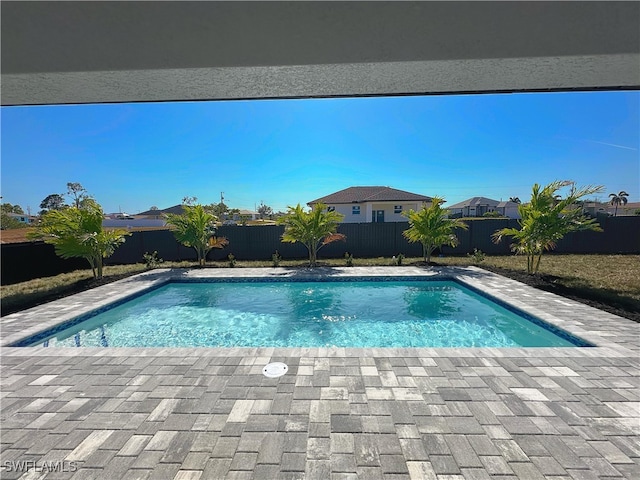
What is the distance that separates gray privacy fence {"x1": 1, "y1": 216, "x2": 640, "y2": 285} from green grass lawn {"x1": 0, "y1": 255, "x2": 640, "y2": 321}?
62.3 inches

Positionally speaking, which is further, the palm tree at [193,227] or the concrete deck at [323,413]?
the palm tree at [193,227]

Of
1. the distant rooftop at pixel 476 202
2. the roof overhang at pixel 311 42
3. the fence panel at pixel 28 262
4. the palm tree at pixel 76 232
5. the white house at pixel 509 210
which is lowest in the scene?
the fence panel at pixel 28 262

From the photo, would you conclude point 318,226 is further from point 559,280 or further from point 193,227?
point 559,280

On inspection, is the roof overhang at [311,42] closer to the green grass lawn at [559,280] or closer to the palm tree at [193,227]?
the green grass lawn at [559,280]

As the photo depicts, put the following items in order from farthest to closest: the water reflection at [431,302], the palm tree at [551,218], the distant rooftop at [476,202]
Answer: the distant rooftop at [476,202]
the palm tree at [551,218]
the water reflection at [431,302]

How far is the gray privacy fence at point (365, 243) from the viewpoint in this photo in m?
13.1

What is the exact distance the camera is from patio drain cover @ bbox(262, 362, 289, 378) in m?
3.29

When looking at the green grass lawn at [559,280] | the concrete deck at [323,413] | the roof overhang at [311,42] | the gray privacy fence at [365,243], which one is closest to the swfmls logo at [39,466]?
the concrete deck at [323,413]

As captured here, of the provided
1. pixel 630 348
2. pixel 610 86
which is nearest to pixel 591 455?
pixel 630 348

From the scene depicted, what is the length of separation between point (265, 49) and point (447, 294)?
25.5 ft

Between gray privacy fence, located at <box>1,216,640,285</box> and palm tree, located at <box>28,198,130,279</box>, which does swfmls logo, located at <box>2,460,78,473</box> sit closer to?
palm tree, located at <box>28,198,130,279</box>

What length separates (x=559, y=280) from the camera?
26.2 ft

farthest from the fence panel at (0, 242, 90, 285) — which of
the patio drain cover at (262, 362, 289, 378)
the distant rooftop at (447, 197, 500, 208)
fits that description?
the distant rooftop at (447, 197, 500, 208)

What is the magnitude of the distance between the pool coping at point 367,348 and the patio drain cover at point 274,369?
0.26 m
